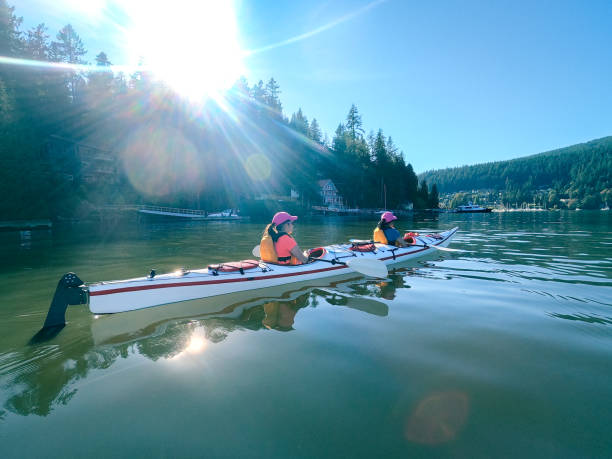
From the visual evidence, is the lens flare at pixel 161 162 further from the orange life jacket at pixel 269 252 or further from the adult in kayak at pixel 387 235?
the orange life jacket at pixel 269 252

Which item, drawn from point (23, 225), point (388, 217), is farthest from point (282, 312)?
point (23, 225)

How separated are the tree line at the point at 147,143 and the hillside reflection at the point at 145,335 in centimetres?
3290

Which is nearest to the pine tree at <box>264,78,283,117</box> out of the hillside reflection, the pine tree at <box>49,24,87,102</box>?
the pine tree at <box>49,24,87,102</box>

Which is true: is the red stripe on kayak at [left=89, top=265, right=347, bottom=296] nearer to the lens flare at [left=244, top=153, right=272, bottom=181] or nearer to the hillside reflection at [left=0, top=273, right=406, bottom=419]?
the hillside reflection at [left=0, top=273, right=406, bottom=419]

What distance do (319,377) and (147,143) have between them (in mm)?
52936

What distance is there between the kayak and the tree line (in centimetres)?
3264

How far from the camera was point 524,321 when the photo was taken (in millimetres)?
5461

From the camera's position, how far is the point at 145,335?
509cm

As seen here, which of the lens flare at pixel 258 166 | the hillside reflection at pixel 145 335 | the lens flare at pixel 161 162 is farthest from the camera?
the lens flare at pixel 258 166

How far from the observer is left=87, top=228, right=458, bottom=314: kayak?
17.9 ft

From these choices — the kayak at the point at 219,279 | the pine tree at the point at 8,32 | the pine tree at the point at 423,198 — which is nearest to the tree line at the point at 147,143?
the pine tree at the point at 8,32

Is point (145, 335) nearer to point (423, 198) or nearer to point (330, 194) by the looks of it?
point (330, 194)

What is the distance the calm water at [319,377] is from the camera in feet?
9.04

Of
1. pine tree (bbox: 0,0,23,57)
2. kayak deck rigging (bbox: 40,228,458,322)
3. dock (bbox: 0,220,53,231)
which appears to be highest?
pine tree (bbox: 0,0,23,57)
